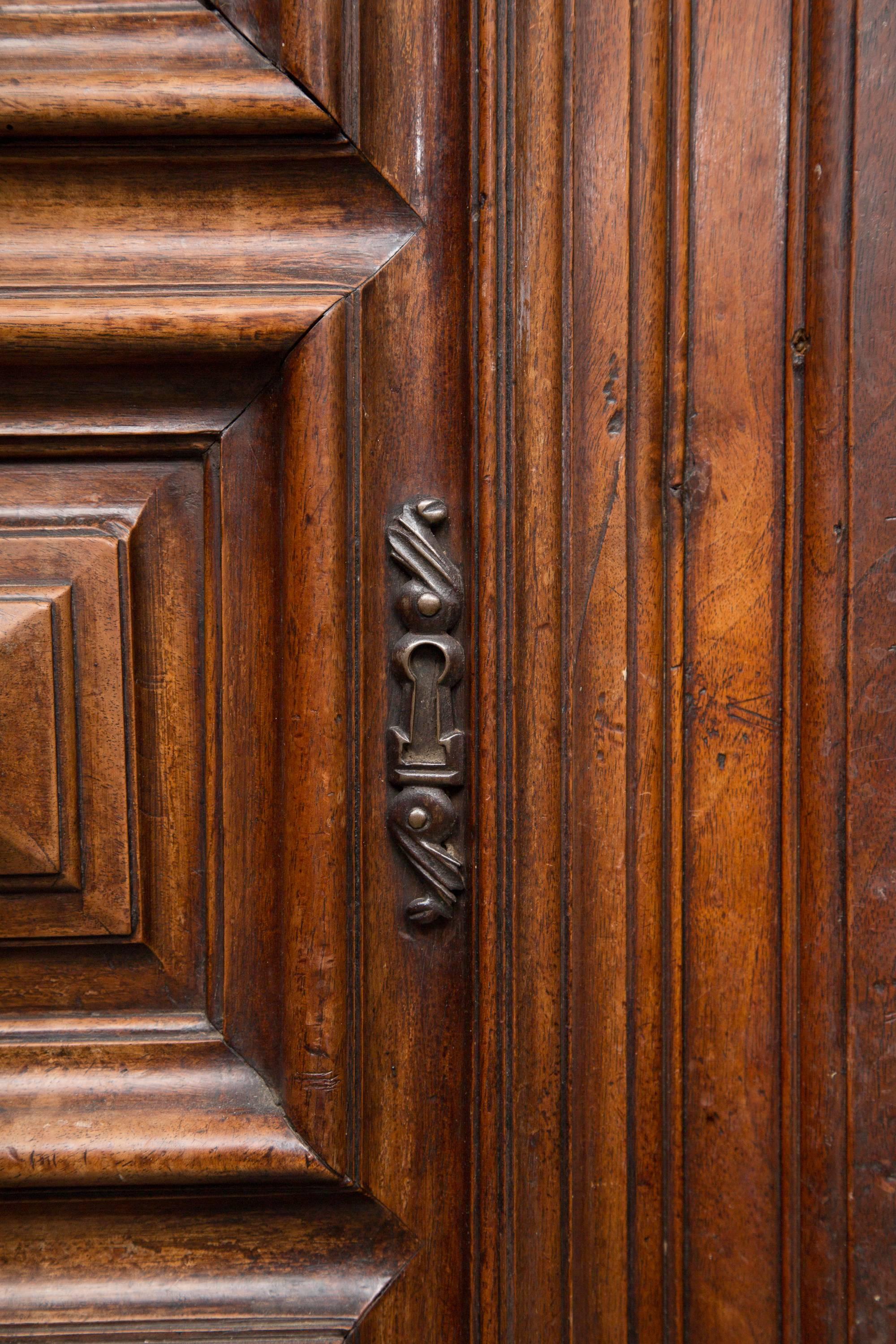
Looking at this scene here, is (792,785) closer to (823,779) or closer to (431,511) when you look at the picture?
(823,779)

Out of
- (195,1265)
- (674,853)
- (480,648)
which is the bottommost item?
(195,1265)

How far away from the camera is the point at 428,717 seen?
438 mm

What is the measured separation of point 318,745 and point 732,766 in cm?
22

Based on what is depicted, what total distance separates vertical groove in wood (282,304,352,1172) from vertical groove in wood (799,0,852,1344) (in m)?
0.25

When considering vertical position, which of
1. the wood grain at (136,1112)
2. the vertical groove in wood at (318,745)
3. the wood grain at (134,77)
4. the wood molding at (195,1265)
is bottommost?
the wood molding at (195,1265)

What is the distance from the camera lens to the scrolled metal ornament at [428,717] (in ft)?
1.43

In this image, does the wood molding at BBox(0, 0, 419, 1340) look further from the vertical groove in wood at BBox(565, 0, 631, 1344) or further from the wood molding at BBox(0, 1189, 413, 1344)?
the vertical groove in wood at BBox(565, 0, 631, 1344)

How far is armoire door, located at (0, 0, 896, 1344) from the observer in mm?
419

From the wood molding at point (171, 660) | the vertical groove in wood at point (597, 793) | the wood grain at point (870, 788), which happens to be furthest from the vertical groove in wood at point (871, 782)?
the wood molding at point (171, 660)

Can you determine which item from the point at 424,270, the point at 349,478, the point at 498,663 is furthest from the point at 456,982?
the point at 424,270

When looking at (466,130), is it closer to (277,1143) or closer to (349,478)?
(349,478)

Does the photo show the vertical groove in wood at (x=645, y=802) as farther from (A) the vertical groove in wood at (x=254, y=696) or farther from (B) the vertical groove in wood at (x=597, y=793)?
(A) the vertical groove in wood at (x=254, y=696)

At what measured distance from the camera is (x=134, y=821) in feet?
1.47

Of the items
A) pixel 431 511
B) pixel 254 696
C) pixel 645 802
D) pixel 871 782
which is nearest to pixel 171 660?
pixel 254 696
